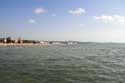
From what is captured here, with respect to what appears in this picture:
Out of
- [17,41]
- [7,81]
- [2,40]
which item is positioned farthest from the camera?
[17,41]

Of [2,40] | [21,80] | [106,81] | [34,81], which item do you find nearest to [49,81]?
[34,81]

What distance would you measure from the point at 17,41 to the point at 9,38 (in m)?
7.63

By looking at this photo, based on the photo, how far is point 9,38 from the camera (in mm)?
152000

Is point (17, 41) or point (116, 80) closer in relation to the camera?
point (116, 80)

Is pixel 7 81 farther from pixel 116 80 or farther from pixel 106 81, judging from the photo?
pixel 116 80

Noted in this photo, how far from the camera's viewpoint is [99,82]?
45.4 ft

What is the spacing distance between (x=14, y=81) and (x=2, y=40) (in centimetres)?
14055

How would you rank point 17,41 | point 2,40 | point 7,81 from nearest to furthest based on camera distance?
point 7,81, point 2,40, point 17,41

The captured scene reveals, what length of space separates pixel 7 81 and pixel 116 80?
9.12 metres

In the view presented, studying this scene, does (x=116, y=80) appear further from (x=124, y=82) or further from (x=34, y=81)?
(x=34, y=81)

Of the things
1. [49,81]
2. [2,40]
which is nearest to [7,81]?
[49,81]

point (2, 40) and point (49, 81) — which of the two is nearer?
point (49, 81)

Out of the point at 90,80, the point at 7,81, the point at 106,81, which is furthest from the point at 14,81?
the point at 106,81

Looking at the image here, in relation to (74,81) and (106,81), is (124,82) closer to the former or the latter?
(106,81)
